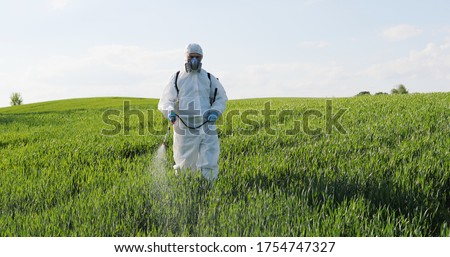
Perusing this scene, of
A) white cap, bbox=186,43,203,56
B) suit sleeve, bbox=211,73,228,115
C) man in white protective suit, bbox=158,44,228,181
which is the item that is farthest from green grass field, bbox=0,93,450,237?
white cap, bbox=186,43,203,56

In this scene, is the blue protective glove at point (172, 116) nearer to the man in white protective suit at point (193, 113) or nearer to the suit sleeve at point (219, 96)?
the man in white protective suit at point (193, 113)

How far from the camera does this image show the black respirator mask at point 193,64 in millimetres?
6203

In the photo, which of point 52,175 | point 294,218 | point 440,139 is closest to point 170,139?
point 52,175

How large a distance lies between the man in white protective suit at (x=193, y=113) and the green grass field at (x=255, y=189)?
35cm

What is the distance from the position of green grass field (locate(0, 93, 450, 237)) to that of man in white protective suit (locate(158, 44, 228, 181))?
1.15ft

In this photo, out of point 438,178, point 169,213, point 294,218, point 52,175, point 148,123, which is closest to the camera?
point 294,218

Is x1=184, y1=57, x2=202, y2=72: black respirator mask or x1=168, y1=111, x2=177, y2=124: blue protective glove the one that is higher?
x1=184, y1=57, x2=202, y2=72: black respirator mask

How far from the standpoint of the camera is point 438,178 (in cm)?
→ 578

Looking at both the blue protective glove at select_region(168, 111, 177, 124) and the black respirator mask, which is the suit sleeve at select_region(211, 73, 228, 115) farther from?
the blue protective glove at select_region(168, 111, 177, 124)

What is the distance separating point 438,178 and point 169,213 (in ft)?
12.1

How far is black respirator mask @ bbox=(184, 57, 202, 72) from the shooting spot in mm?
6203

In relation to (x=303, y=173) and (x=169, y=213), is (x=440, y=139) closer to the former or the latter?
(x=303, y=173)

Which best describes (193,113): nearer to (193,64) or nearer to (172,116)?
(172,116)

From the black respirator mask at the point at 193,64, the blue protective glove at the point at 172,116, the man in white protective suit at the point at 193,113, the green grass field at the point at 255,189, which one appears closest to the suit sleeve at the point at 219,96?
the man in white protective suit at the point at 193,113
